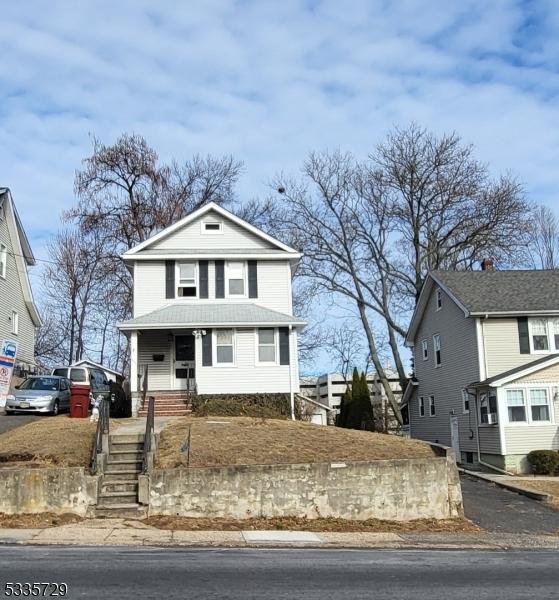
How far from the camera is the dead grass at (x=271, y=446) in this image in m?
16.0

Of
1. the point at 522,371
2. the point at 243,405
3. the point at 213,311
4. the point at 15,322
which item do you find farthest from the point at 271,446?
the point at 15,322

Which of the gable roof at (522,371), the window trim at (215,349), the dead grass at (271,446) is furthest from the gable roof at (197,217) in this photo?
the dead grass at (271,446)

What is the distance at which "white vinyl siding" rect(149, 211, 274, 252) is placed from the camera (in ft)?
98.3

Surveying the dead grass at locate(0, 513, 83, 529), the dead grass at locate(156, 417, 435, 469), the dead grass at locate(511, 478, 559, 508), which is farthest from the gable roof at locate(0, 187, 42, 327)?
the dead grass at locate(511, 478, 559, 508)

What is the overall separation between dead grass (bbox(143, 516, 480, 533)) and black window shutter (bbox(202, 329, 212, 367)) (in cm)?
1240

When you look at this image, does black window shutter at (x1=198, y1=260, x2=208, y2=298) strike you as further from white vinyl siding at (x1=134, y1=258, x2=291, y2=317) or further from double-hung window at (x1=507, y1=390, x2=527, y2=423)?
double-hung window at (x1=507, y1=390, x2=527, y2=423)

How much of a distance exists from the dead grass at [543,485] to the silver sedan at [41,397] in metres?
16.4

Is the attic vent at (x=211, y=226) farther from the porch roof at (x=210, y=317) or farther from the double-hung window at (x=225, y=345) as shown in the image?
the double-hung window at (x=225, y=345)

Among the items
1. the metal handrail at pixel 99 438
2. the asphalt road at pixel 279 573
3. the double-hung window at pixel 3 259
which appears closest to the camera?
the asphalt road at pixel 279 573

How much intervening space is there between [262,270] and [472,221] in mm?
18071

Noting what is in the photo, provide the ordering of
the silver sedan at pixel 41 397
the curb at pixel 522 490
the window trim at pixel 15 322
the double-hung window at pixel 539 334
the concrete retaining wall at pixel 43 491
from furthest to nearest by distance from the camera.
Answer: the window trim at pixel 15 322 → the double-hung window at pixel 539 334 → the silver sedan at pixel 41 397 → the curb at pixel 522 490 → the concrete retaining wall at pixel 43 491

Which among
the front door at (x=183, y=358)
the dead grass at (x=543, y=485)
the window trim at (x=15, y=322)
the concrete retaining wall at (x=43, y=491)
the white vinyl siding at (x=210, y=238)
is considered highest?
the white vinyl siding at (x=210, y=238)

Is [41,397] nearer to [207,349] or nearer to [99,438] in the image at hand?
[207,349]

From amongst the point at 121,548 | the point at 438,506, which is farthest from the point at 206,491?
the point at 438,506
